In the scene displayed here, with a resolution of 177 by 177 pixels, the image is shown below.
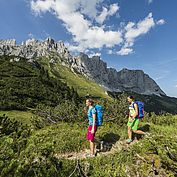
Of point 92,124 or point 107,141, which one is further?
point 107,141

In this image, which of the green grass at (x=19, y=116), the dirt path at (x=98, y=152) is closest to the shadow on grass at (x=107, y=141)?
the dirt path at (x=98, y=152)

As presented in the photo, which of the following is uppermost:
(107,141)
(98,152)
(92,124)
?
(92,124)

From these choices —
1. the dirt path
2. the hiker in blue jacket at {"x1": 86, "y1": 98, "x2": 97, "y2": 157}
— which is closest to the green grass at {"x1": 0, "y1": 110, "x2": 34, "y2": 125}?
the dirt path

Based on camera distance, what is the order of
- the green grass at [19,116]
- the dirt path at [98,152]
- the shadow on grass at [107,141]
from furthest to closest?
1. the green grass at [19,116]
2. the shadow on grass at [107,141]
3. the dirt path at [98,152]

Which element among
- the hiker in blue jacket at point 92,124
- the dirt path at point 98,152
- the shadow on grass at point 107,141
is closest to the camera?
the hiker in blue jacket at point 92,124

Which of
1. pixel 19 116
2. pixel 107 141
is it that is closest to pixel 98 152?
pixel 107 141

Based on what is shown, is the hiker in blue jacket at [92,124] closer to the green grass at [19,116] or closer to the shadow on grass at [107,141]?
the shadow on grass at [107,141]

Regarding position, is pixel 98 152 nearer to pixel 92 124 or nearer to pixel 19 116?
pixel 92 124

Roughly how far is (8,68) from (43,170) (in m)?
149

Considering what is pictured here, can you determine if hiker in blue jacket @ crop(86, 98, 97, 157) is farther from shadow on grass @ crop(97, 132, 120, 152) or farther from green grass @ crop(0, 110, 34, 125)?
green grass @ crop(0, 110, 34, 125)

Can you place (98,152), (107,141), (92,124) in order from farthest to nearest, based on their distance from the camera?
1. (107,141)
2. (98,152)
3. (92,124)

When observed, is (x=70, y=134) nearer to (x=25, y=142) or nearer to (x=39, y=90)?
(x=25, y=142)

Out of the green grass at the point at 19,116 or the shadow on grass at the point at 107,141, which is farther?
the green grass at the point at 19,116

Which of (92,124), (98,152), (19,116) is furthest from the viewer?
(19,116)
